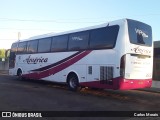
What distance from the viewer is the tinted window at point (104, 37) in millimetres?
14147

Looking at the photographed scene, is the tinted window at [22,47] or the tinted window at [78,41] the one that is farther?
the tinted window at [22,47]

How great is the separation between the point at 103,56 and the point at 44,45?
685 cm

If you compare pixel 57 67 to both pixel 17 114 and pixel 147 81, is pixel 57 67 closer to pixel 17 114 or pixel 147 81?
pixel 147 81

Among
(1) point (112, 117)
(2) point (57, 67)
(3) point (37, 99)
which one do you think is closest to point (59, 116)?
(1) point (112, 117)

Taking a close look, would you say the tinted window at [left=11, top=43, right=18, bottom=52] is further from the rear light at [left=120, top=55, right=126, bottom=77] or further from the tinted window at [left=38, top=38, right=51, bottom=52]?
the rear light at [left=120, top=55, right=126, bottom=77]

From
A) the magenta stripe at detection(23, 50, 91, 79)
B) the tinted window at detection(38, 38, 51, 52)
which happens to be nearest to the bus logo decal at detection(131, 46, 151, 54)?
the magenta stripe at detection(23, 50, 91, 79)

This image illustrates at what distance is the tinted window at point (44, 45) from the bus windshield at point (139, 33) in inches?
291

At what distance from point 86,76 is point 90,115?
20.2 ft

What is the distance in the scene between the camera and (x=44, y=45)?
20.3m

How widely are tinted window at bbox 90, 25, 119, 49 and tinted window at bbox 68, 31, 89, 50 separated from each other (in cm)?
55

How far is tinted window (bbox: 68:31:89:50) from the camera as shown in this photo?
16156 millimetres

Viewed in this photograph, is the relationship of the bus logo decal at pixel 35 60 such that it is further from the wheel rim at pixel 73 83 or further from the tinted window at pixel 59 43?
the wheel rim at pixel 73 83

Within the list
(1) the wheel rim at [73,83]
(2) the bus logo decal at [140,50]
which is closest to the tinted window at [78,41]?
(1) the wheel rim at [73,83]

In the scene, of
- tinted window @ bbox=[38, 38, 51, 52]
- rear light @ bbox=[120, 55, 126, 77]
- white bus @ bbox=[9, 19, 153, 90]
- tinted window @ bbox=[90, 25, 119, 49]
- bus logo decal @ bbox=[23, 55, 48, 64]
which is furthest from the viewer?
bus logo decal @ bbox=[23, 55, 48, 64]
